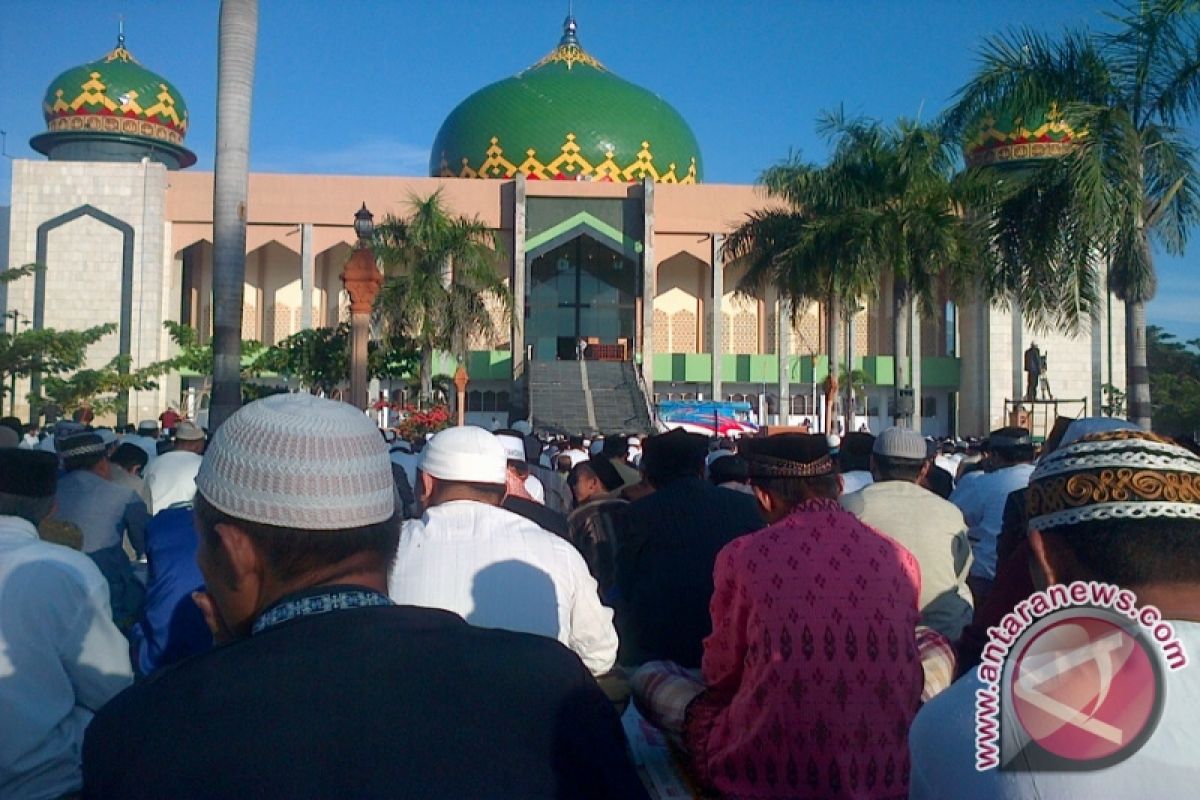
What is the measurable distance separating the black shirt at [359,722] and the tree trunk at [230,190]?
9980mm

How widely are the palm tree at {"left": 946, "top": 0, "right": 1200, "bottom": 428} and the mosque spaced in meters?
16.3

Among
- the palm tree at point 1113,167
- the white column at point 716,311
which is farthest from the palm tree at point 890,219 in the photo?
the white column at point 716,311

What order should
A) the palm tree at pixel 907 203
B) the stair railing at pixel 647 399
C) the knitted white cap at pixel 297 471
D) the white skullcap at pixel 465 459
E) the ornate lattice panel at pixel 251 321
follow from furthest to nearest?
the ornate lattice panel at pixel 251 321, the stair railing at pixel 647 399, the palm tree at pixel 907 203, the white skullcap at pixel 465 459, the knitted white cap at pixel 297 471

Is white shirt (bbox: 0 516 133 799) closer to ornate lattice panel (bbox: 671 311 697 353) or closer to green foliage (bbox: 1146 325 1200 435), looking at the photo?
green foliage (bbox: 1146 325 1200 435)

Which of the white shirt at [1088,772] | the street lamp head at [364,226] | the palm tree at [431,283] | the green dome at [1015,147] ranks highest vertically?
the green dome at [1015,147]

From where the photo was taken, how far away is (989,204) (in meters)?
16.0

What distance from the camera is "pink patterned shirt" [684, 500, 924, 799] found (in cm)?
274

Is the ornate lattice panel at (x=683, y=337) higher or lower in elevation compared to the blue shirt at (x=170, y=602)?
higher

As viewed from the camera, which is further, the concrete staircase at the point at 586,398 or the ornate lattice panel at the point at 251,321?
the ornate lattice panel at the point at 251,321

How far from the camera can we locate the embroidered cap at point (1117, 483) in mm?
1603

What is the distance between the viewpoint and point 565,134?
37531 mm

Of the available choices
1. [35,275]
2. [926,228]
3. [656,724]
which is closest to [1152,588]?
[656,724]

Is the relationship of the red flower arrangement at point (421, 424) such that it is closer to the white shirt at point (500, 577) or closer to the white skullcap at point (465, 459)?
the white skullcap at point (465, 459)

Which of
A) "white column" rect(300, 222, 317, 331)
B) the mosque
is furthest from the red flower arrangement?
"white column" rect(300, 222, 317, 331)
